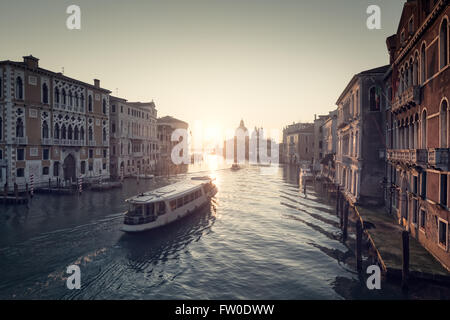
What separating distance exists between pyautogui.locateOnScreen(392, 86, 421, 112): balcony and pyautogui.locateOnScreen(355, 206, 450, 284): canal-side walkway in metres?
8.09

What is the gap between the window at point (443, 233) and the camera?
42.8 ft

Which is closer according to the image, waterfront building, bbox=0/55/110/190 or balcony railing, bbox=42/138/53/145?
waterfront building, bbox=0/55/110/190

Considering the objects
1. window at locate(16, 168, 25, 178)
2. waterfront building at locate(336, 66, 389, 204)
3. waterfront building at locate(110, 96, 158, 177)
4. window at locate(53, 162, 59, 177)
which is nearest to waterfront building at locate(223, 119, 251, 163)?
waterfront building at locate(110, 96, 158, 177)

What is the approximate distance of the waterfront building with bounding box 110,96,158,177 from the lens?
182 feet

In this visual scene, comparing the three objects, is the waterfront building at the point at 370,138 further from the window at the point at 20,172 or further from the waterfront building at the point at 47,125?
the window at the point at 20,172

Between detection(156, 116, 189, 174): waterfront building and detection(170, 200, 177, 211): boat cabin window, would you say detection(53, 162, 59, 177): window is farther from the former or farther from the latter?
detection(156, 116, 189, 174): waterfront building

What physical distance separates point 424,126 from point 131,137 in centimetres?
5383

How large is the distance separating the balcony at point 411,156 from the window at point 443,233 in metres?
3.08

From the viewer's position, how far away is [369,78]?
26422 mm
